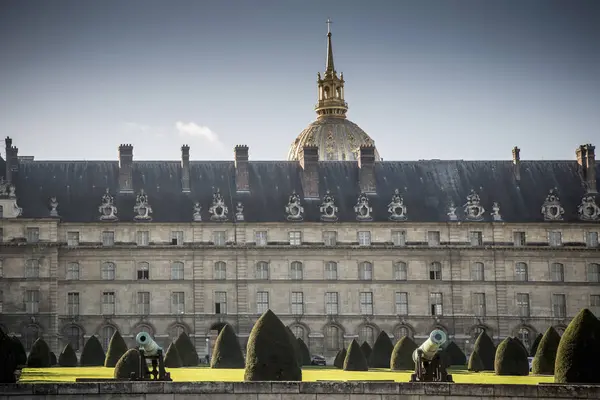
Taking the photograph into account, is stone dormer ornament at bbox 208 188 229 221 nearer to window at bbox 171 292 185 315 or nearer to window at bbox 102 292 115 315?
window at bbox 171 292 185 315

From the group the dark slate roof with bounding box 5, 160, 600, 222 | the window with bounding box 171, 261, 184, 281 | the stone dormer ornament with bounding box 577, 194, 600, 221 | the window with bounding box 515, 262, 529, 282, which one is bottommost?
the window with bounding box 515, 262, 529, 282

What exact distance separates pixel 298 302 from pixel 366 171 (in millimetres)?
10230

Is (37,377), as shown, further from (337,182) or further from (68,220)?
(337,182)

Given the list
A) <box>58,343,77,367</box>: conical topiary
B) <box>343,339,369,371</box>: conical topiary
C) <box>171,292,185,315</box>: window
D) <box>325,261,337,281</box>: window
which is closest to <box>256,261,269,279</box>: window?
<box>325,261,337,281</box>: window

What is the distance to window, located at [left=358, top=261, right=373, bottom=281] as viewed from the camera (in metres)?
82.9

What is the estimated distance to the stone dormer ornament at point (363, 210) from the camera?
3290 inches

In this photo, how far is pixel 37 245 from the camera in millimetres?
80688

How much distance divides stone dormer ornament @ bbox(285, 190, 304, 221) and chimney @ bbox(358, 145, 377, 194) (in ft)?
15.1

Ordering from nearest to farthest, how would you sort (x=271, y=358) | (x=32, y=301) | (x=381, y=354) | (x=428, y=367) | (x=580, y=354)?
1. (x=580, y=354)
2. (x=428, y=367)
3. (x=271, y=358)
4. (x=381, y=354)
5. (x=32, y=301)

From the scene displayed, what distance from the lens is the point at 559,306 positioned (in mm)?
83188

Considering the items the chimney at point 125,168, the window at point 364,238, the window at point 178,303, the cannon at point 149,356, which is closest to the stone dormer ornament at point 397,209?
the window at point 364,238

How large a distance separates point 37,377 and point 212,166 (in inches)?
1268

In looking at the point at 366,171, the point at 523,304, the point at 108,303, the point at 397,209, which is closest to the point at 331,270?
the point at 397,209

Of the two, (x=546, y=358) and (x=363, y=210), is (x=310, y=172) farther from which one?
(x=546, y=358)
